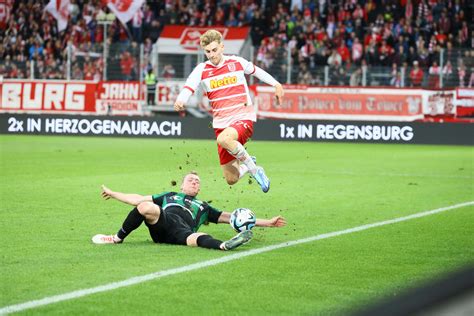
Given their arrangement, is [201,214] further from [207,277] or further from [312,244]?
[207,277]

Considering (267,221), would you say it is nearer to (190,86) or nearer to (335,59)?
(190,86)

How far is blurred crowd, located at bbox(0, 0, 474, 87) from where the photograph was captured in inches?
1288

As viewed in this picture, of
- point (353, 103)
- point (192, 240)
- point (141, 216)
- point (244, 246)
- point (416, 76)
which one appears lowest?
point (353, 103)

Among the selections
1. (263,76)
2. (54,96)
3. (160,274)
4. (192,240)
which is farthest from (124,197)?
(54,96)

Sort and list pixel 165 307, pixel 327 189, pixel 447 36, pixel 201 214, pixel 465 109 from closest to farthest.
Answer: pixel 165 307, pixel 201 214, pixel 327 189, pixel 465 109, pixel 447 36

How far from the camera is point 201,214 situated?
319 inches

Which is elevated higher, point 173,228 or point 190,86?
point 190,86

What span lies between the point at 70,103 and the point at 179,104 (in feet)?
83.8

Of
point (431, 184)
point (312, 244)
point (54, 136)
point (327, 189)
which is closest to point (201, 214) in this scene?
point (312, 244)

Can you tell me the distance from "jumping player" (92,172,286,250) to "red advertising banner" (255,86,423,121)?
79.7 ft

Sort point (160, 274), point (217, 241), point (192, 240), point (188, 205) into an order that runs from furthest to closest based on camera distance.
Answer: point (188, 205), point (192, 240), point (217, 241), point (160, 274)

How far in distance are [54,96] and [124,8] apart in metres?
4.94

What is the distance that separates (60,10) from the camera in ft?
123

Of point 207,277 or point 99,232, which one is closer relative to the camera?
point 207,277
